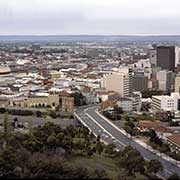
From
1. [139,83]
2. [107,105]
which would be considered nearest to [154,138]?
[107,105]

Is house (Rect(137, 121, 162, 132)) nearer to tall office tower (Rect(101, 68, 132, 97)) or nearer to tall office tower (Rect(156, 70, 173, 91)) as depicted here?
tall office tower (Rect(101, 68, 132, 97))

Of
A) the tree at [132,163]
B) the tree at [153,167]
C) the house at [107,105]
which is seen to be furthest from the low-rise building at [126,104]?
the tree at [153,167]

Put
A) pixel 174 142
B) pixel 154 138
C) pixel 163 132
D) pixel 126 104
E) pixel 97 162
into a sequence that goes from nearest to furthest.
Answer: pixel 97 162, pixel 174 142, pixel 154 138, pixel 163 132, pixel 126 104

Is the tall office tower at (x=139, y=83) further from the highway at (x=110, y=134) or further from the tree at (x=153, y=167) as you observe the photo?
the tree at (x=153, y=167)

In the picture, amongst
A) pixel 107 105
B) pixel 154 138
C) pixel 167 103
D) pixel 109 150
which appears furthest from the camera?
pixel 107 105

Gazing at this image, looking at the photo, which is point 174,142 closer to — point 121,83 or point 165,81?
A: point 121,83

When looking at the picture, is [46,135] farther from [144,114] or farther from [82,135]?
[144,114]
